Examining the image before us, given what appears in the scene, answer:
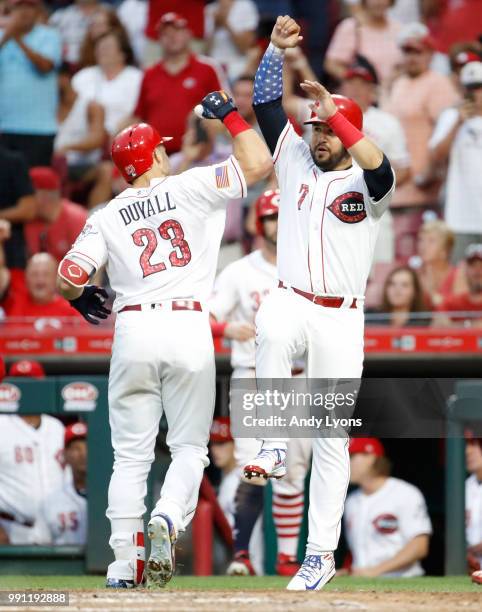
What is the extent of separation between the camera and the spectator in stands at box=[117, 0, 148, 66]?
471 inches

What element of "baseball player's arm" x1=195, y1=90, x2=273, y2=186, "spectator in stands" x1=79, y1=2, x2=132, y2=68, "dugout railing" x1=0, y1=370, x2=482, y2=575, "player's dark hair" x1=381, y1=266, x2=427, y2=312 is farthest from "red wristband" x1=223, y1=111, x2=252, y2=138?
"spectator in stands" x1=79, y1=2, x2=132, y2=68

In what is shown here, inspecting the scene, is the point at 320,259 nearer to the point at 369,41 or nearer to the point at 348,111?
the point at 348,111

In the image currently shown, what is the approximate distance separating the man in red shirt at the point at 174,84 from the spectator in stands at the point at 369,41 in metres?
1.00

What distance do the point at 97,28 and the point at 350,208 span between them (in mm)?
6212

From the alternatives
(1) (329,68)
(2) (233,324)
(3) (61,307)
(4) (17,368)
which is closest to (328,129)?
(2) (233,324)

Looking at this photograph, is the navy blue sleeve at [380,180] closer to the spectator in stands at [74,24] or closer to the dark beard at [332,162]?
the dark beard at [332,162]

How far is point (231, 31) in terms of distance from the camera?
11789mm

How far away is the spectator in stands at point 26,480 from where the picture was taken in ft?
25.8

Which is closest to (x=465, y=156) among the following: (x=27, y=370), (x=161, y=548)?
(x=27, y=370)

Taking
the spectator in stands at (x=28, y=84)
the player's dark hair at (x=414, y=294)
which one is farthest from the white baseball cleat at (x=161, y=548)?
the spectator in stands at (x=28, y=84)

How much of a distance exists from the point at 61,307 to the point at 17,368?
4.18 feet

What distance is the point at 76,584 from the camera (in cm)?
674

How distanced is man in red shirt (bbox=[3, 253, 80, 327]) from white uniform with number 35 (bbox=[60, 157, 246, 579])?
11.3 ft

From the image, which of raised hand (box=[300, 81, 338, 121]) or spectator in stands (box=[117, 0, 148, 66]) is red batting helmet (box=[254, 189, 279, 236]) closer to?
raised hand (box=[300, 81, 338, 121])
